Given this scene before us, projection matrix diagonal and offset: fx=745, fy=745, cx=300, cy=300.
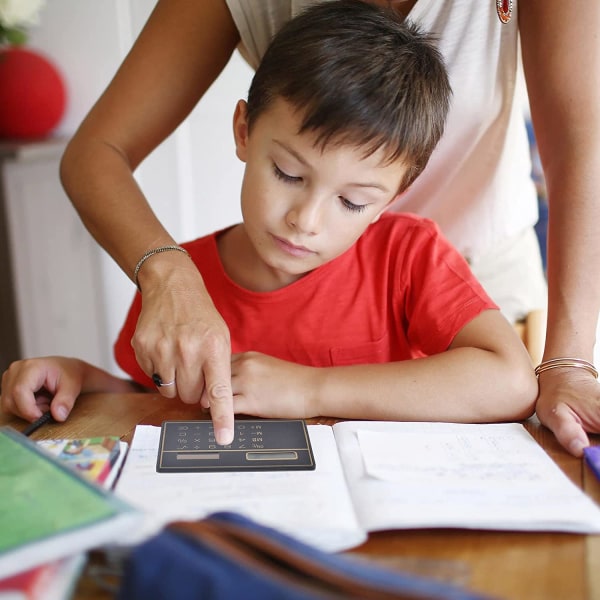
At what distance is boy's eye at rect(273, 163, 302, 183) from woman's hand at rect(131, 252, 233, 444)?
19 centimetres

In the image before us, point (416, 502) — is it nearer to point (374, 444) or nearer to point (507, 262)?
point (374, 444)

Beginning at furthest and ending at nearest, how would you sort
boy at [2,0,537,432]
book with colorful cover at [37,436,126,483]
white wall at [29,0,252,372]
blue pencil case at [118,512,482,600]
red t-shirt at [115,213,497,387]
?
white wall at [29,0,252,372] → red t-shirt at [115,213,497,387] → boy at [2,0,537,432] → book with colorful cover at [37,436,126,483] → blue pencil case at [118,512,482,600]

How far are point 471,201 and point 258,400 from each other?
2.42ft

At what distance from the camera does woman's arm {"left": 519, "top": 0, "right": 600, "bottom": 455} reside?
3.28 feet

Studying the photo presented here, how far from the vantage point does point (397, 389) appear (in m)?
0.89

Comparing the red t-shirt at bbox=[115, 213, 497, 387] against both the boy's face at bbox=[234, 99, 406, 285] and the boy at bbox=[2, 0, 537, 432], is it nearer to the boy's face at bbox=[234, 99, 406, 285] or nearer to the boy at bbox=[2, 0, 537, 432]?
the boy at bbox=[2, 0, 537, 432]

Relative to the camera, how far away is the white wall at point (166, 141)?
248cm

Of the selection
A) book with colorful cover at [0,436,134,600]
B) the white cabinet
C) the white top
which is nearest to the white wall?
the white cabinet

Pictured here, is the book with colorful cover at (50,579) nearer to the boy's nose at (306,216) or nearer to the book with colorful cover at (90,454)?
the book with colorful cover at (90,454)

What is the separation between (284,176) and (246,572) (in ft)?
2.02

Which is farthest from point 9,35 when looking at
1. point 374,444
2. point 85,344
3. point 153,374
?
point 374,444

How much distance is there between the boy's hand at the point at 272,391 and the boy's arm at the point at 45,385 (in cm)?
21

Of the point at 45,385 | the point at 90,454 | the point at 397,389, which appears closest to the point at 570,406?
the point at 397,389

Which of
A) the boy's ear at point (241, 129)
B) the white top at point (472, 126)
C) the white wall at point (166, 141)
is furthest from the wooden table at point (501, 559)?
the white wall at point (166, 141)
